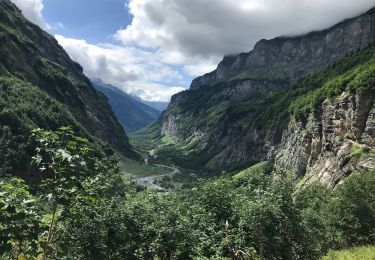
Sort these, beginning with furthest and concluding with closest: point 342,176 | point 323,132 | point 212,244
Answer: point 323,132 → point 342,176 → point 212,244

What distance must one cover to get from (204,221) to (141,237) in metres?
6.73

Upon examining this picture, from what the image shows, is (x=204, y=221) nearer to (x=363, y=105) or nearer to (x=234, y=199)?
(x=234, y=199)

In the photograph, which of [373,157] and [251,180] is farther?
[373,157]

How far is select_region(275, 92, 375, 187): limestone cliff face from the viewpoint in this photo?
14874 centimetres

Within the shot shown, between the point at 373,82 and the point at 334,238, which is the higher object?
the point at 373,82

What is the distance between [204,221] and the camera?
135ft

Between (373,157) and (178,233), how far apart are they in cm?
11862

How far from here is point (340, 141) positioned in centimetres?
16638

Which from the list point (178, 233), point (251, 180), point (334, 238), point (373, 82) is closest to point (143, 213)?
point (178, 233)

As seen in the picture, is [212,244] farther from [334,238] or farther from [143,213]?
[334,238]

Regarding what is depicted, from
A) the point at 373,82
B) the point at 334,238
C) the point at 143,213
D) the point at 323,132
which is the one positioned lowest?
the point at 334,238

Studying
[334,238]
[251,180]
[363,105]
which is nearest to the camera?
[251,180]

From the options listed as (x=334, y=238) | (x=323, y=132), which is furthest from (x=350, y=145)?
(x=334, y=238)

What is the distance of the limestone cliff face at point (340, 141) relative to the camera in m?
149
